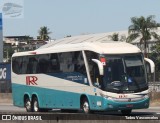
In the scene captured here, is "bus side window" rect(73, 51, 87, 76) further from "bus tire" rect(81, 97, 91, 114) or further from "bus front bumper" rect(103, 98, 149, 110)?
"bus front bumper" rect(103, 98, 149, 110)

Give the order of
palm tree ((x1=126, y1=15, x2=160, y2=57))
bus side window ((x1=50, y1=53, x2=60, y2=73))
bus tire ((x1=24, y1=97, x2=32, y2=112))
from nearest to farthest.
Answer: bus side window ((x1=50, y1=53, x2=60, y2=73)) → bus tire ((x1=24, y1=97, x2=32, y2=112)) → palm tree ((x1=126, y1=15, x2=160, y2=57))

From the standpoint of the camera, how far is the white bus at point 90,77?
22000 mm

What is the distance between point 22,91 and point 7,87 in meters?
20.2

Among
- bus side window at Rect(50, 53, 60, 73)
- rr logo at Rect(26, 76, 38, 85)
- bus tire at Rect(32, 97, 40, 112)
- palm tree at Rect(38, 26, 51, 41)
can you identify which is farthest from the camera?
palm tree at Rect(38, 26, 51, 41)

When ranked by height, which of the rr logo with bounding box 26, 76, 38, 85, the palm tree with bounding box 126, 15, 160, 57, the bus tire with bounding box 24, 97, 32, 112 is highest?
the palm tree with bounding box 126, 15, 160, 57

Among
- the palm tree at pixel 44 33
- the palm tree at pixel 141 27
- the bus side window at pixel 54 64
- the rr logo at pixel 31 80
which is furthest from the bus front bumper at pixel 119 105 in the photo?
the palm tree at pixel 44 33

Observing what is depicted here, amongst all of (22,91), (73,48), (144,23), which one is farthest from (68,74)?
(144,23)

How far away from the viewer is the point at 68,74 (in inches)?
972

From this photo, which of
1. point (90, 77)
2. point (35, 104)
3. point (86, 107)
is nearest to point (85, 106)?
point (86, 107)

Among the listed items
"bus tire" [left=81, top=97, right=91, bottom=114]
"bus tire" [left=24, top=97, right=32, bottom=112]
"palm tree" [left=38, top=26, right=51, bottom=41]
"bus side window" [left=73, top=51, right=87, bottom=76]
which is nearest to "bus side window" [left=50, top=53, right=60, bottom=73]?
"bus side window" [left=73, top=51, right=87, bottom=76]

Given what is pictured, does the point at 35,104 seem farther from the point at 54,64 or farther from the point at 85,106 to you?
the point at 85,106

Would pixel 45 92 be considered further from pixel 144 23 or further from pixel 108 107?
pixel 144 23

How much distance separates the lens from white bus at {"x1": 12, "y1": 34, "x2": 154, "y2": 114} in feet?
Result: 72.2

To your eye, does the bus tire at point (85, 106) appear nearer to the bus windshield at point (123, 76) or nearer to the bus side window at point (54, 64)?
the bus windshield at point (123, 76)
